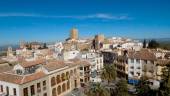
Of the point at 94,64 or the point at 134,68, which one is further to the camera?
the point at 94,64

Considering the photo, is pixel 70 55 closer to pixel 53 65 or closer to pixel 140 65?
pixel 140 65

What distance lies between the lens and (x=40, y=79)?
52.2 m

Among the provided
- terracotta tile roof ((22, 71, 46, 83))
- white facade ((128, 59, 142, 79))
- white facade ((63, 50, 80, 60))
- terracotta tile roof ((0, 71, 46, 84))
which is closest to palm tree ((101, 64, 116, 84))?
white facade ((128, 59, 142, 79))

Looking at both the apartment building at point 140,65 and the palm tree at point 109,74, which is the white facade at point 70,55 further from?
the apartment building at point 140,65

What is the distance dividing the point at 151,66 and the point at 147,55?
4144mm

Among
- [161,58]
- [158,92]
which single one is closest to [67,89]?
[158,92]

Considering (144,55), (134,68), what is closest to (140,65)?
(134,68)

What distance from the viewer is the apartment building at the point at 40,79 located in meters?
48.4

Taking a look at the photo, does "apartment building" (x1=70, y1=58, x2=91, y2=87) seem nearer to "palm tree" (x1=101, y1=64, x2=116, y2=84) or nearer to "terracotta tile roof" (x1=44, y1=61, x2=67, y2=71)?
"palm tree" (x1=101, y1=64, x2=116, y2=84)

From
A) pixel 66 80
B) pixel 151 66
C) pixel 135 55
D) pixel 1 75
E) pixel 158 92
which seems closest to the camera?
pixel 158 92

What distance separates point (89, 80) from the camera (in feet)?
244

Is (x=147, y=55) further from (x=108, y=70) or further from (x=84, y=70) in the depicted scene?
(x=84, y=70)

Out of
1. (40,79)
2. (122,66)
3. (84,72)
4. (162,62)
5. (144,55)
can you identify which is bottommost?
(84,72)

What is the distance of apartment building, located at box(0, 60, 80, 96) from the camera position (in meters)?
48.4
